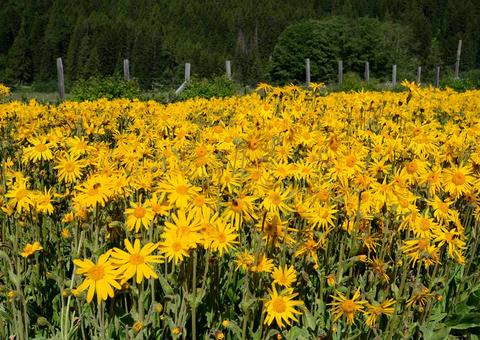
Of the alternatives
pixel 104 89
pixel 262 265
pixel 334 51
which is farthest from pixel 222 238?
pixel 334 51

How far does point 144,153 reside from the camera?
325 centimetres

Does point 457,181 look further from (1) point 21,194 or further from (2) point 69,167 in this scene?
(1) point 21,194

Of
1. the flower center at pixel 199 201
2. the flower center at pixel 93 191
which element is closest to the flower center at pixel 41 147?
the flower center at pixel 93 191

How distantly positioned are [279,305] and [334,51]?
63.6m

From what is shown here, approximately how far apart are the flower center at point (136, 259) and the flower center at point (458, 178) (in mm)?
1799

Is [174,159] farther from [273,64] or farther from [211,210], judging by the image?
[273,64]

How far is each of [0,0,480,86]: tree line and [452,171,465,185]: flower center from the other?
177 ft

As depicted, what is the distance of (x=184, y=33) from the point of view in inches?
3127

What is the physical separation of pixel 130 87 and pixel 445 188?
13.3 meters

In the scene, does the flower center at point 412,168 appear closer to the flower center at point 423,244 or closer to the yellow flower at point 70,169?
the flower center at point 423,244

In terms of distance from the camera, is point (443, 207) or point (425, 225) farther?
point (443, 207)

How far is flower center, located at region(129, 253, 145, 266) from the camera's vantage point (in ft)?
5.68

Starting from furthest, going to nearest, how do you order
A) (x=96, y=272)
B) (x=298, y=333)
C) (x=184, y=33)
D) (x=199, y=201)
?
(x=184, y=33) < (x=298, y=333) < (x=199, y=201) < (x=96, y=272)

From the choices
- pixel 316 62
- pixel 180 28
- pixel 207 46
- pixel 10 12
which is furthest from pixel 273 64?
pixel 10 12
